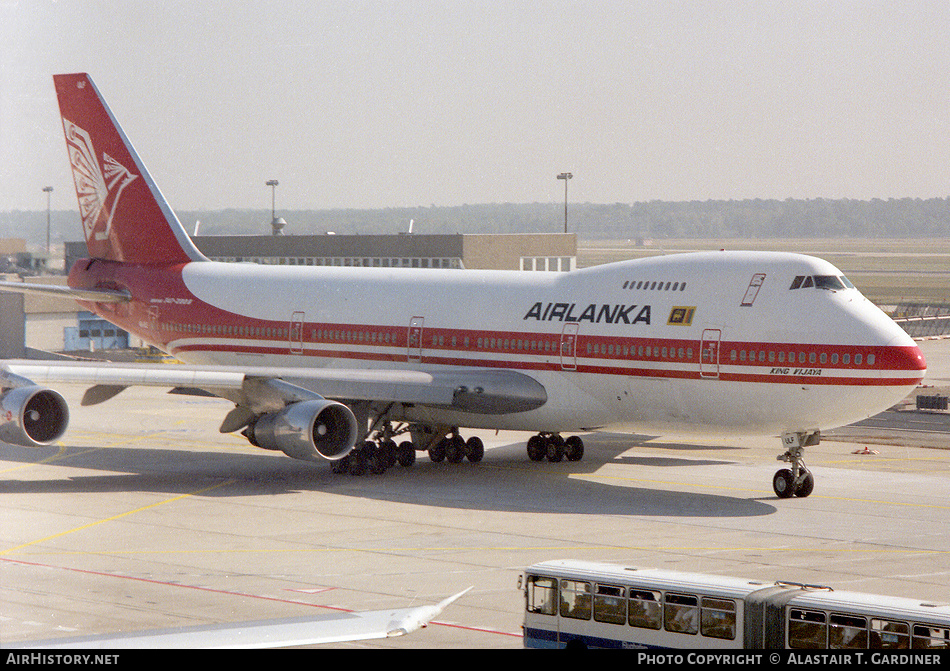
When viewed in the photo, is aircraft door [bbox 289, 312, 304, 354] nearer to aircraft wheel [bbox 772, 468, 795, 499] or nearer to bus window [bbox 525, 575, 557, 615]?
aircraft wheel [bbox 772, 468, 795, 499]

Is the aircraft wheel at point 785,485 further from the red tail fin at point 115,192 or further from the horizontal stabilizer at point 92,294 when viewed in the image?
the horizontal stabilizer at point 92,294

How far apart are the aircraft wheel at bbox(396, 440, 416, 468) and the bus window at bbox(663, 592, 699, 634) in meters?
21.8

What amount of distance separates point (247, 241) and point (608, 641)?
221 ft

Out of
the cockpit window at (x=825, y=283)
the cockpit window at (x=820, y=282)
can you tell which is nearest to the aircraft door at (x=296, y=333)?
the cockpit window at (x=820, y=282)

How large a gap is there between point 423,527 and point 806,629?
14.1 m

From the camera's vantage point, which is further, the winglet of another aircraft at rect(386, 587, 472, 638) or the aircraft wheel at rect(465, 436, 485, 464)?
the aircraft wheel at rect(465, 436, 485, 464)

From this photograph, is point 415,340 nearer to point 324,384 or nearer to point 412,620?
point 324,384

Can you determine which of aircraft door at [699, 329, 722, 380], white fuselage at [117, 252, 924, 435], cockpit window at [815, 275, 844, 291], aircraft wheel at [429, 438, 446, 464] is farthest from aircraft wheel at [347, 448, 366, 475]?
cockpit window at [815, 275, 844, 291]

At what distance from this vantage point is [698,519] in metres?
A: 30.0

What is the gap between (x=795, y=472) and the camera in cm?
3297

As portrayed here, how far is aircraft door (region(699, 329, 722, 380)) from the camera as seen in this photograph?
107 feet

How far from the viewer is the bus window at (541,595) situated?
59.8 feet
